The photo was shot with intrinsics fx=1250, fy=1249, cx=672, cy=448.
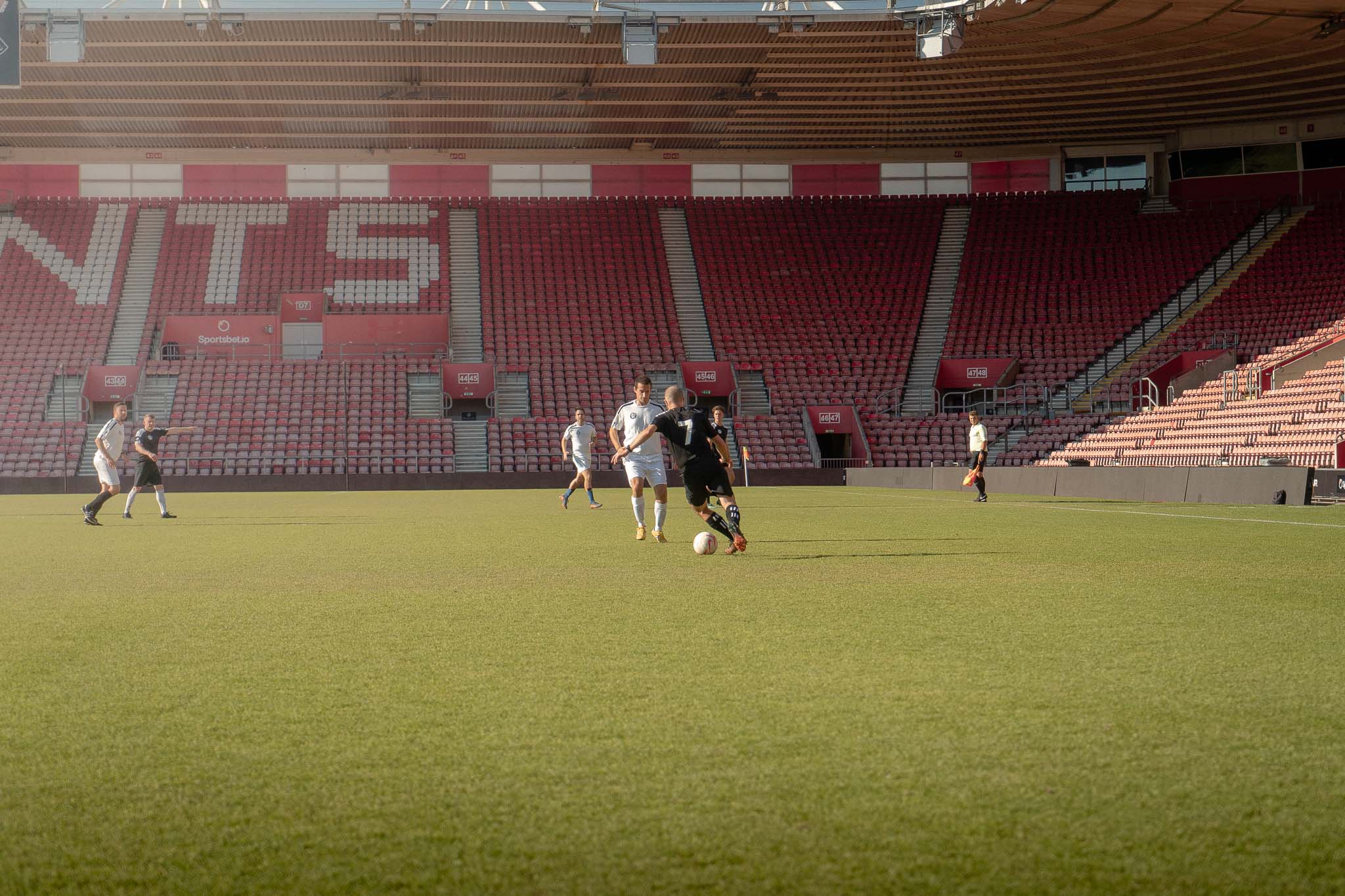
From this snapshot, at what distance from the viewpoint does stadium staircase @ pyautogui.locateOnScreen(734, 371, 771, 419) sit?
40.9m

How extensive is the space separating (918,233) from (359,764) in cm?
4550

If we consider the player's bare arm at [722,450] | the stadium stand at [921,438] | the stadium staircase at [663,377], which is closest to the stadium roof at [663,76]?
the stadium staircase at [663,377]

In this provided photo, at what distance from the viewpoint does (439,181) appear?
47812mm

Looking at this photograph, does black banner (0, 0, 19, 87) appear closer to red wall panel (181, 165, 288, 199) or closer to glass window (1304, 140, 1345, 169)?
red wall panel (181, 165, 288, 199)

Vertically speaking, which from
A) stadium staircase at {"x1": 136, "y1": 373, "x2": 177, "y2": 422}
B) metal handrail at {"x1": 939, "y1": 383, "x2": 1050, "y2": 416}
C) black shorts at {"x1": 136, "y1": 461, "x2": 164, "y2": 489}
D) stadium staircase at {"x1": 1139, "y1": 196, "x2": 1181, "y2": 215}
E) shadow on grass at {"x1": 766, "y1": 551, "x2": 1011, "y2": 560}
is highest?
stadium staircase at {"x1": 1139, "y1": 196, "x2": 1181, "y2": 215}

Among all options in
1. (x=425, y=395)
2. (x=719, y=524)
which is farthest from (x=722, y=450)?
(x=425, y=395)

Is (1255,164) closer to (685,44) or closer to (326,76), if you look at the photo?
(685,44)

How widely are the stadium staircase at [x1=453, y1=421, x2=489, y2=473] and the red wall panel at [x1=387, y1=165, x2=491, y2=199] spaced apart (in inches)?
478

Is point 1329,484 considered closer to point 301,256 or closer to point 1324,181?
point 1324,181

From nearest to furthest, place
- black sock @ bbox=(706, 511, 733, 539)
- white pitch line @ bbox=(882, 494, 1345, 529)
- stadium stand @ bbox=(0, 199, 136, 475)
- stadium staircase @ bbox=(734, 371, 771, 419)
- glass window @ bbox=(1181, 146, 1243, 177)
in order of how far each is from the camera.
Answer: black sock @ bbox=(706, 511, 733, 539) → white pitch line @ bbox=(882, 494, 1345, 529) → stadium stand @ bbox=(0, 199, 136, 475) → stadium staircase @ bbox=(734, 371, 771, 419) → glass window @ bbox=(1181, 146, 1243, 177)

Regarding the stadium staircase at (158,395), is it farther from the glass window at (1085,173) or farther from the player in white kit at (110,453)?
the glass window at (1085,173)

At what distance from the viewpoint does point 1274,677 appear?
5.67 metres

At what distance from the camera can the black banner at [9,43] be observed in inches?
711

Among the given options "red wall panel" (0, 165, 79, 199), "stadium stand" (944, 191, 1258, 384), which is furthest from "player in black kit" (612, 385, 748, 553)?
"red wall panel" (0, 165, 79, 199)
